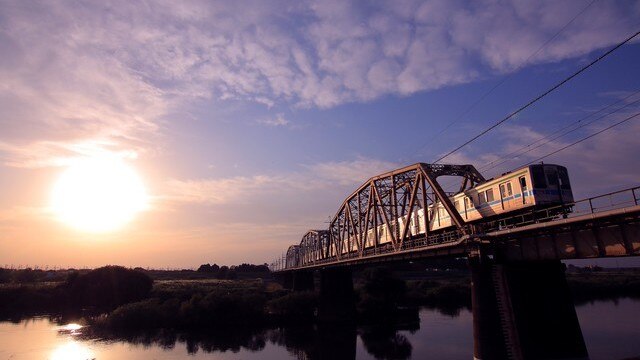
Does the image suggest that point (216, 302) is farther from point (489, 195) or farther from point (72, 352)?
point (489, 195)

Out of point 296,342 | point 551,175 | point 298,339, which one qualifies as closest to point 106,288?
point 298,339

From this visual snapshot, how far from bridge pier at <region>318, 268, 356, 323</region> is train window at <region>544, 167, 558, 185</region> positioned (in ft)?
165

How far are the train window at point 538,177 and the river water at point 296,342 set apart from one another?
74.7 feet

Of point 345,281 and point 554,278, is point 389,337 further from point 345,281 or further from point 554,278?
point 554,278

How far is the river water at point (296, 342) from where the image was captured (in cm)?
4634

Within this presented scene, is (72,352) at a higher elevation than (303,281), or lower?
lower

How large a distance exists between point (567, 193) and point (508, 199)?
3.97 metres

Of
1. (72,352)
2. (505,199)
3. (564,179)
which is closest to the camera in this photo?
(564,179)

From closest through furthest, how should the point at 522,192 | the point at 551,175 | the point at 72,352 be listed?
the point at 551,175, the point at 522,192, the point at 72,352

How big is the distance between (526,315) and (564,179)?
1036cm

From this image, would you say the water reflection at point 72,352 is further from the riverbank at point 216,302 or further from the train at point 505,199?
the train at point 505,199

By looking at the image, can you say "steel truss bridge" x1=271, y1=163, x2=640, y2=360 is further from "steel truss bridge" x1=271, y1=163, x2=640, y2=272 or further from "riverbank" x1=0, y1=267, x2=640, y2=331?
"riverbank" x1=0, y1=267, x2=640, y2=331

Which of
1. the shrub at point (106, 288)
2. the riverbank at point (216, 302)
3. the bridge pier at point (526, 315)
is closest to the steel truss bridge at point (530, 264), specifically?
the bridge pier at point (526, 315)

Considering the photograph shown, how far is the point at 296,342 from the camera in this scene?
5794 cm
